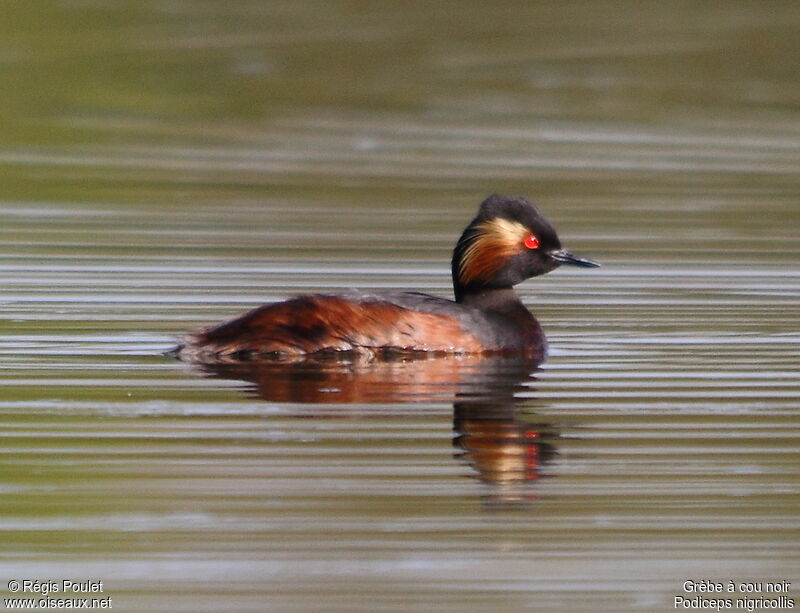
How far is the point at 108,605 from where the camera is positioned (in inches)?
297

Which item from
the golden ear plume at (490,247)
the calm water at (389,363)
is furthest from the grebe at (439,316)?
the calm water at (389,363)

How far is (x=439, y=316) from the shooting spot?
41.7 feet

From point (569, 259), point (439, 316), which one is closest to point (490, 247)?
point (569, 259)

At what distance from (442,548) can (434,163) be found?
47.1 feet

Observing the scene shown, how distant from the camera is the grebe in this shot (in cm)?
1241

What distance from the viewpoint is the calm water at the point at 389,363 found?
26.8 feet

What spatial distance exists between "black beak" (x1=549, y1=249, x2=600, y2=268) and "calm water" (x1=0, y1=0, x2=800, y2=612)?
1.35 ft

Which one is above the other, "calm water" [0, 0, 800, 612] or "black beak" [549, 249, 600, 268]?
"black beak" [549, 249, 600, 268]

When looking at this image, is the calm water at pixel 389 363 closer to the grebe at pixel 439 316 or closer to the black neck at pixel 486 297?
the grebe at pixel 439 316

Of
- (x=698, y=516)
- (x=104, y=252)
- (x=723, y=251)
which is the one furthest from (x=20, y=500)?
(x=723, y=251)

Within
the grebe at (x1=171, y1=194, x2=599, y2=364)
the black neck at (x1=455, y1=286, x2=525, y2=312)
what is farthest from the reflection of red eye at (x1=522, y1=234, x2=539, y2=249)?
the black neck at (x1=455, y1=286, x2=525, y2=312)

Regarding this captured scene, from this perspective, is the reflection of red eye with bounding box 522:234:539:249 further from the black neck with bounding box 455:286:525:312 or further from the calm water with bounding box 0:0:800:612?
the calm water with bounding box 0:0:800:612

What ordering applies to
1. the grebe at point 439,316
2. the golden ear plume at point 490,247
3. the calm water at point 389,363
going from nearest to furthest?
the calm water at point 389,363 → the grebe at point 439,316 → the golden ear plume at point 490,247

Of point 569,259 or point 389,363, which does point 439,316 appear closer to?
point 389,363
